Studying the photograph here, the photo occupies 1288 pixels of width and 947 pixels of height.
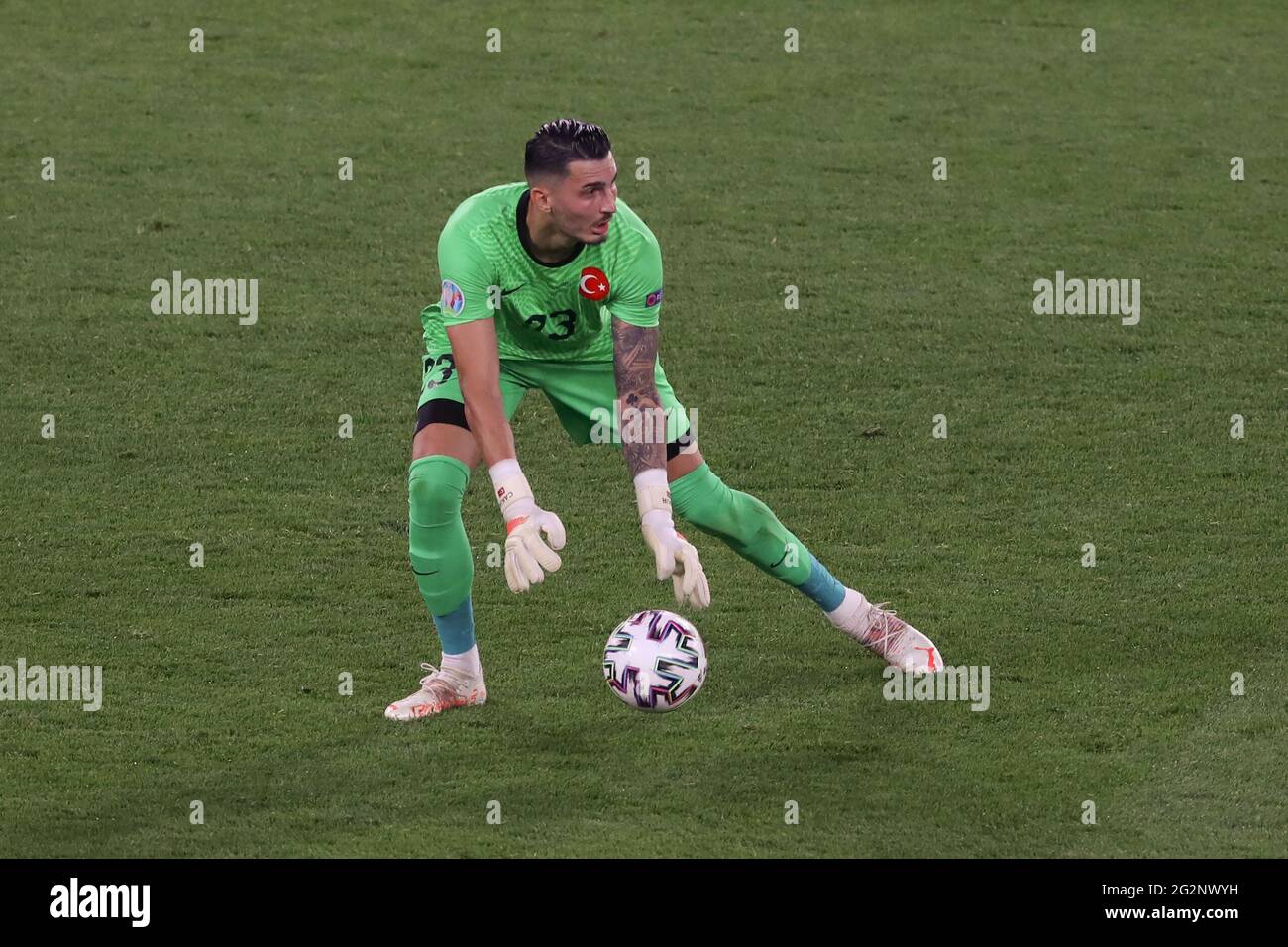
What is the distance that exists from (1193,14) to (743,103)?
4839mm

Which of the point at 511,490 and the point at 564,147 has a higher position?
the point at 564,147

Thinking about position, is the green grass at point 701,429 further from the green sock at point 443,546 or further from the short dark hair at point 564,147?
the short dark hair at point 564,147

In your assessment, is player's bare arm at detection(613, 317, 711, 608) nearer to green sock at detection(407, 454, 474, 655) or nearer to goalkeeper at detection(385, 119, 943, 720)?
goalkeeper at detection(385, 119, 943, 720)

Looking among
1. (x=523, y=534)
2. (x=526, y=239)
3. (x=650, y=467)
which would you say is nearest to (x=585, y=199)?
(x=526, y=239)

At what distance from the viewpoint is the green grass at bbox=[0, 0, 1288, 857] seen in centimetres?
704

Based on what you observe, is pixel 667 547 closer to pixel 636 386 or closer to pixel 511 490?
pixel 511 490

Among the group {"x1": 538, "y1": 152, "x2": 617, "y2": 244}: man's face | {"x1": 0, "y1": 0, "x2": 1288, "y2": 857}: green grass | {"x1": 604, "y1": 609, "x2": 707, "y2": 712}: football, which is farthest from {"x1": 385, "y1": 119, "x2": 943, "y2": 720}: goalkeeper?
{"x1": 0, "y1": 0, "x2": 1288, "y2": 857}: green grass

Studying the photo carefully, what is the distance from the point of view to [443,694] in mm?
7707

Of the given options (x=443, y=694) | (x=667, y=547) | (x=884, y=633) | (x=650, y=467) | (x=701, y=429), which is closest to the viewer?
(x=667, y=547)

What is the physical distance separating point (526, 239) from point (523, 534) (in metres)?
1.27

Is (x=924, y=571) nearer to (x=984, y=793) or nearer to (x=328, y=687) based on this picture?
(x=984, y=793)

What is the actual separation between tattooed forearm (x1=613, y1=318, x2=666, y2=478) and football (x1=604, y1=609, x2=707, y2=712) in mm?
631

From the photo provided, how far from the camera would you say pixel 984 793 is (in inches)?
273

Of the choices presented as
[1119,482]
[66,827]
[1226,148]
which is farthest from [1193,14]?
[66,827]
